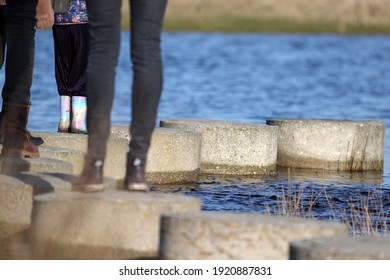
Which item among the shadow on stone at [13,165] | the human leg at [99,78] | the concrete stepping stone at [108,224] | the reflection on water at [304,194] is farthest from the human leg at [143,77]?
the reflection on water at [304,194]

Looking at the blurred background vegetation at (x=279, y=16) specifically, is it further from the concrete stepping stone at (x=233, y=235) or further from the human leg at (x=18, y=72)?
the concrete stepping stone at (x=233, y=235)

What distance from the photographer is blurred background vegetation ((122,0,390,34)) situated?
2963 inches

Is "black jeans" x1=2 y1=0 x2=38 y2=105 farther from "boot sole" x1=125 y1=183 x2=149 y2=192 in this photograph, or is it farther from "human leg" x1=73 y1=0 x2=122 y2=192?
"boot sole" x1=125 y1=183 x2=149 y2=192

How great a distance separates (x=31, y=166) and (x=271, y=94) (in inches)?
761

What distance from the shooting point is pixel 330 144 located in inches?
513

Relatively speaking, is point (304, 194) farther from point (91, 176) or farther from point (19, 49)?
point (91, 176)

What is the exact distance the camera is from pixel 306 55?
162ft

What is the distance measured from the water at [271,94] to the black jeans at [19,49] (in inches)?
73.1

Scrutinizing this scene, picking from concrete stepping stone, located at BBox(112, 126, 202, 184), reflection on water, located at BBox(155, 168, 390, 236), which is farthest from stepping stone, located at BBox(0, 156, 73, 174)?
concrete stepping stone, located at BBox(112, 126, 202, 184)

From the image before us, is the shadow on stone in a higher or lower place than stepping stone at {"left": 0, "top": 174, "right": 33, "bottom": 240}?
higher

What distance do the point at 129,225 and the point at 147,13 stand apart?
113cm

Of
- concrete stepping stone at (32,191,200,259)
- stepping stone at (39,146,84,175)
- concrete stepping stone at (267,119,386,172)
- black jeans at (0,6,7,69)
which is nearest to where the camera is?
concrete stepping stone at (32,191,200,259)

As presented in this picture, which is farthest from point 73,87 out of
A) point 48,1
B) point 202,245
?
point 202,245

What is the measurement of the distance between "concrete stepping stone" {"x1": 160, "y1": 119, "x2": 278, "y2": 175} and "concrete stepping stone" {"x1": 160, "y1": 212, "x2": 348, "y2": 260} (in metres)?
5.66
